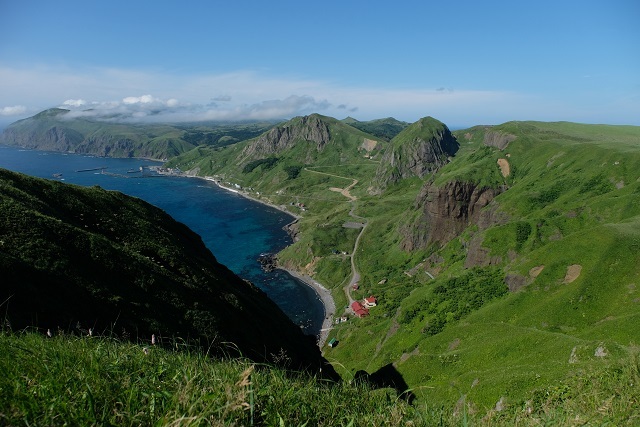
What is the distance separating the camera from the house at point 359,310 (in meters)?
110

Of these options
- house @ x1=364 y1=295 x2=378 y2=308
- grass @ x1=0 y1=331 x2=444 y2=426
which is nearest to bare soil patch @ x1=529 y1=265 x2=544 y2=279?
house @ x1=364 y1=295 x2=378 y2=308

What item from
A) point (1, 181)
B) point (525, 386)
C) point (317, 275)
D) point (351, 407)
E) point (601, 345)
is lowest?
point (317, 275)

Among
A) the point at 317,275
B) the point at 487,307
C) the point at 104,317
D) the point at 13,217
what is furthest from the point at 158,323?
the point at 317,275

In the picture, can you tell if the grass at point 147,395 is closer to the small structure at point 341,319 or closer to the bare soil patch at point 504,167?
the small structure at point 341,319

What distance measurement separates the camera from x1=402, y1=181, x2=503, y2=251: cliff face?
13300cm

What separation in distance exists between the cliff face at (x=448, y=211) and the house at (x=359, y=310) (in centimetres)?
3953

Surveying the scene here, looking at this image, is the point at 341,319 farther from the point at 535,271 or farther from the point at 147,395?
the point at 147,395

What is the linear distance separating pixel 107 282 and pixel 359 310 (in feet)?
296

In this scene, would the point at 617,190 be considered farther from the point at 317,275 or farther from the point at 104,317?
the point at 104,317

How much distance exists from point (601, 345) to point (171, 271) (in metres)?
41.0

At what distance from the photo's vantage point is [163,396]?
16.4 ft

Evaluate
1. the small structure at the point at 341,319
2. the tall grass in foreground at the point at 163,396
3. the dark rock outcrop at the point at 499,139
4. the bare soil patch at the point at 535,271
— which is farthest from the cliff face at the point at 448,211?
the tall grass in foreground at the point at 163,396

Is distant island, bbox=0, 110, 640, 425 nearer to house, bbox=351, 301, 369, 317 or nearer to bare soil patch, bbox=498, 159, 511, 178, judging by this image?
bare soil patch, bbox=498, 159, 511, 178

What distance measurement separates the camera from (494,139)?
176 m
